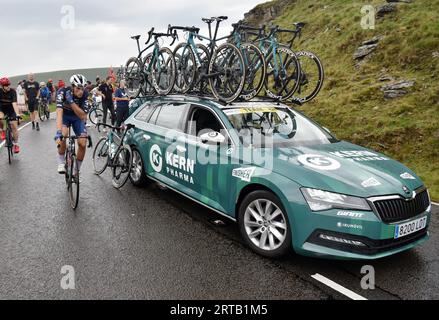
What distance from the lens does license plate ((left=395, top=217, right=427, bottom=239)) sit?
12.0 ft

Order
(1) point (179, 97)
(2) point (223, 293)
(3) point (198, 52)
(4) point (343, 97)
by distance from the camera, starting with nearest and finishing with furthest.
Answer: (2) point (223, 293)
(1) point (179, 97)
(3) point (198, 52)
(4) point (343, 97)

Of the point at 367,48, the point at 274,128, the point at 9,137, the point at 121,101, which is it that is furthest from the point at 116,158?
the point at 367,48

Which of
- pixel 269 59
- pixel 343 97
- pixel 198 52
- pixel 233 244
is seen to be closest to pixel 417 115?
pixel 343 97

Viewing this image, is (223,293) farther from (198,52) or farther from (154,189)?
(198,52)

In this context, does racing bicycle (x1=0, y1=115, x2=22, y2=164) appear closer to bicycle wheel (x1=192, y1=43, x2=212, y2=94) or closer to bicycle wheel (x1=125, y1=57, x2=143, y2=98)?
bicycle wheel (x1=125, y1=57, x2=143, y2=98)

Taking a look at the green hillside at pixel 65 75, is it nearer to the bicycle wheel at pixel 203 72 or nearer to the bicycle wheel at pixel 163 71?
the bicycle wheel at pixel 163 71

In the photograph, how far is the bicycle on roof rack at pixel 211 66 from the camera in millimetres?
6141

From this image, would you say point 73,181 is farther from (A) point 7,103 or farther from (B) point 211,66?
(A) point 7,103

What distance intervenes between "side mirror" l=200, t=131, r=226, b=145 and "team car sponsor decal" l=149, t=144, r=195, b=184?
0.48 metres

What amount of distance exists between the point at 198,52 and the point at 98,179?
331cm

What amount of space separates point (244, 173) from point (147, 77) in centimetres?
549

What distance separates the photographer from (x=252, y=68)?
21.1 ft

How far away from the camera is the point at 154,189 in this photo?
22.7 feet

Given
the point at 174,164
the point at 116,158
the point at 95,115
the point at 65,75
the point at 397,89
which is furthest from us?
the point at 65,75
